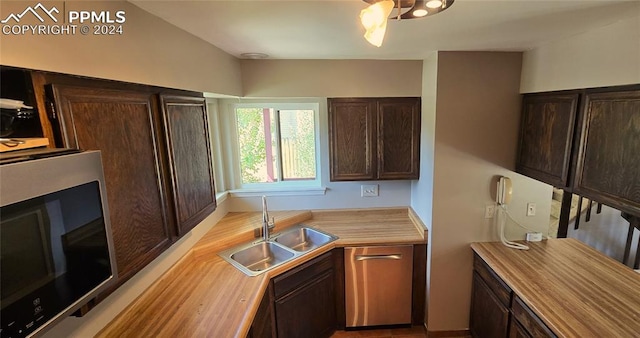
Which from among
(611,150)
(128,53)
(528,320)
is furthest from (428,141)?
(128,53)

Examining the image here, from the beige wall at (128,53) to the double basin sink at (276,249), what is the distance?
1230 mm

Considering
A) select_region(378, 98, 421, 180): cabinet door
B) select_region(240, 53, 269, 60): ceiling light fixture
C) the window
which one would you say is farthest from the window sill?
select_region(240, 53, 269, 60): ceiling light fixture

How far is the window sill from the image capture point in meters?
3.02

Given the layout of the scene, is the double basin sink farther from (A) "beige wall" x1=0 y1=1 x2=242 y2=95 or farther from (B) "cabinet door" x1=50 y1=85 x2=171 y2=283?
(A) "beige wall" x1=0 y1=1 x2=242 y2=95

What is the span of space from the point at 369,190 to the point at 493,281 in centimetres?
133

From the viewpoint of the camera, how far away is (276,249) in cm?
247

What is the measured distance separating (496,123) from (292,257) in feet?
6.15

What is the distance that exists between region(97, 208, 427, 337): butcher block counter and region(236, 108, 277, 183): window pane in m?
0.41

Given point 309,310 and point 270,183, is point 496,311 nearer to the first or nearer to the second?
point 309,310

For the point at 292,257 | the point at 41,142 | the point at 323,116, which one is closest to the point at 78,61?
the point at 41,142

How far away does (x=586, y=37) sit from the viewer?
1.70 metres

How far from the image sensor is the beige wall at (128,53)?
2.82 ft

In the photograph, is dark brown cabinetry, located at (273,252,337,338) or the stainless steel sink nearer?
dark brown cabinetry, located at (273,252,337,338)

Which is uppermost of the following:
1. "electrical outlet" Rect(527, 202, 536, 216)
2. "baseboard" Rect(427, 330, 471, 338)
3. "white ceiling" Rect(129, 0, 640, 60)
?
"white ceiling" Rect(129, 0, 640, 60)
